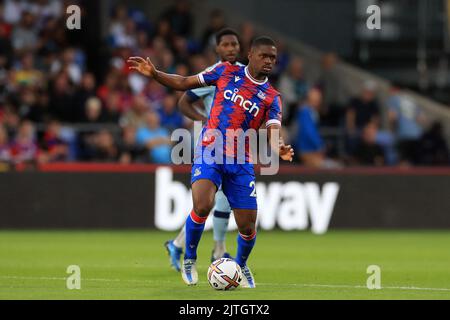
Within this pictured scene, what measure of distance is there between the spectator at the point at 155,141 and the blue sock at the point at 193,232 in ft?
30.8

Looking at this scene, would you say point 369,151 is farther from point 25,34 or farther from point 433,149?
point 25,34

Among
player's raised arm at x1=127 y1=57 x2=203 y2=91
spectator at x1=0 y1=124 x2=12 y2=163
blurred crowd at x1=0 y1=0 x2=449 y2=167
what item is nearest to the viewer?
player's raised arm at x1=127 y1=57 x2=203 y2=91

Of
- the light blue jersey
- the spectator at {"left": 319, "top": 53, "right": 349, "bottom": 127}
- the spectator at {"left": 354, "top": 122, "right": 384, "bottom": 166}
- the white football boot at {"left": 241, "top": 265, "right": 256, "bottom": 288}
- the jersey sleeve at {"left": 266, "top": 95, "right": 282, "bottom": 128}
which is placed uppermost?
the spectator at {"left": 319, "top": 53, "right": 349, "bottom": 127}

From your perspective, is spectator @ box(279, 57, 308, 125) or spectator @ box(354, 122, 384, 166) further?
spectator @ box(279, 57, 308, 125)

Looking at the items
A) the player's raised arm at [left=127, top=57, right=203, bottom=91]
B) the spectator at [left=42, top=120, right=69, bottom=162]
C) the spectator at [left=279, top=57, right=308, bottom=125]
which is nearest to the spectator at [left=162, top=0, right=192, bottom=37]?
the spectator at [left=279, top=57, right=308, bottom=125]

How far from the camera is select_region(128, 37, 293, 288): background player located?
423 inches

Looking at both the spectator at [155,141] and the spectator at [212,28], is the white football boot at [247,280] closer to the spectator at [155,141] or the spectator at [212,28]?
the spectator at [155,141]

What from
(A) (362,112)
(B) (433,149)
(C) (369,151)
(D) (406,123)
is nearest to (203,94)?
(C) (369,151)

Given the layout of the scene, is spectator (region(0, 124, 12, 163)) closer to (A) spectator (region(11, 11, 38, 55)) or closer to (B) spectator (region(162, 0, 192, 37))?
(A) spectator (region(11, 11, 38, 55))

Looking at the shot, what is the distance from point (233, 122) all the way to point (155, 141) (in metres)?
9.69

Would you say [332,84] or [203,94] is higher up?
[332,84]

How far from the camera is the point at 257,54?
10.7m

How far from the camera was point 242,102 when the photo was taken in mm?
10820

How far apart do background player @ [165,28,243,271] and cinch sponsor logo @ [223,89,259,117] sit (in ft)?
4.93
